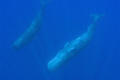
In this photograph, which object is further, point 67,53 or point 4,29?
point 4,29

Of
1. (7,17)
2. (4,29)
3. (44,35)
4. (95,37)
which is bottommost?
(95,37)

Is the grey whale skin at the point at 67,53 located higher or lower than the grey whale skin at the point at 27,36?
lower

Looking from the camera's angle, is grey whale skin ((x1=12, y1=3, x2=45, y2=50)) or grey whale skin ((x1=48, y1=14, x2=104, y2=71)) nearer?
grey whale skin ((x1=48, y1=14, x2=104, y2=71))

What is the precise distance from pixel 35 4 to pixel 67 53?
21.5ft

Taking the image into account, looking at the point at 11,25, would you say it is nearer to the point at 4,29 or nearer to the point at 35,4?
the point at 4,29

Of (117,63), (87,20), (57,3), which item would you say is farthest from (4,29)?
(117,63)

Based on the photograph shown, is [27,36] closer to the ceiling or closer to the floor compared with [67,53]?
closer to the ceiling

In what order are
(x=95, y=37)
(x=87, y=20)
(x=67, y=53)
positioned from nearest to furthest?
1. (x=67, y=53)
2. (x=95, y=37)
3. (x=87, y=20)

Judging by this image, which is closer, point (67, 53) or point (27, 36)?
point (67, 53)

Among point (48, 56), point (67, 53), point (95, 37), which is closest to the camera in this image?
point (67, 53)

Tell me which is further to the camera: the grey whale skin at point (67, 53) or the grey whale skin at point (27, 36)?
the grey whale skin at point (27, 36)

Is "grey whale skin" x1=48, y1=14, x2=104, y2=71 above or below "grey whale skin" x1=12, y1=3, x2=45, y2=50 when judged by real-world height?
below

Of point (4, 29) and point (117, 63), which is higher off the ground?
point (4, 29)

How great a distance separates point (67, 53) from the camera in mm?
12266
